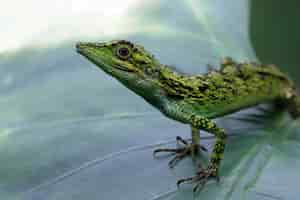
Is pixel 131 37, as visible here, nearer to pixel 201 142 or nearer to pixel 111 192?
pixel 201 142

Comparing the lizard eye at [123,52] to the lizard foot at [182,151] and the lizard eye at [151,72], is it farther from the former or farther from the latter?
the lizard foot at [182,151]

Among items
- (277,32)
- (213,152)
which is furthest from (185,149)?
(277,32)

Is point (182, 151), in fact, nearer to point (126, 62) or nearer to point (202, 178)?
point (202, 178)

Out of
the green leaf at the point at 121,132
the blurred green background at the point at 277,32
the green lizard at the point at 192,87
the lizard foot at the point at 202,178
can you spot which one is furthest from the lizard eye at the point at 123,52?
the blurred green background at the point at 277,32

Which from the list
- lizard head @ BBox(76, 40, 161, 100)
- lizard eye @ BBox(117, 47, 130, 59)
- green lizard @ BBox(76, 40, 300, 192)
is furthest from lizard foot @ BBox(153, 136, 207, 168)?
lizard eye @ BBox(117, 47, 130, 59)

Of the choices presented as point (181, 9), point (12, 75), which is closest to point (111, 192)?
point (12, 75)

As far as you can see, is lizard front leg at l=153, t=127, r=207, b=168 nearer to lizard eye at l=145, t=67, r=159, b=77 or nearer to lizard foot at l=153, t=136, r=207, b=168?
lizard foot at l=153, t=136, r=207, b=168
